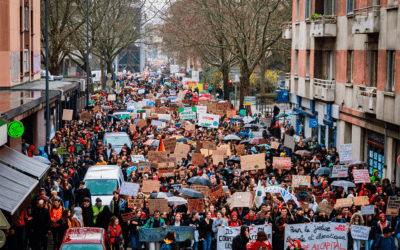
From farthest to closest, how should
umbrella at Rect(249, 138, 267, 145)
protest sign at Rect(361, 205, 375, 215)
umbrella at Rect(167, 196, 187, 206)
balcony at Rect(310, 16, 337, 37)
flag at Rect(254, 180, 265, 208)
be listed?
1. balcony at Rect(310, 16, 337, 37)
2. umbrella at Rect(249, 138, 267, 145)
3. flag at Rect(254, 180, 265, 208)
4. umbrella at Rect(167, 196, 187, 206)
5. protest sign at Rect(361, 205, 375, 215)

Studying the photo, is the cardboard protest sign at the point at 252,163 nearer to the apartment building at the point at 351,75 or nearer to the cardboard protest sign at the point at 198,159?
the cardboard protest sign at the point at 198,159

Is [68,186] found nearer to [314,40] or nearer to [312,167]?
[312,167]

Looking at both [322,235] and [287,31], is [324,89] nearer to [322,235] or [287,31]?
[287,31]

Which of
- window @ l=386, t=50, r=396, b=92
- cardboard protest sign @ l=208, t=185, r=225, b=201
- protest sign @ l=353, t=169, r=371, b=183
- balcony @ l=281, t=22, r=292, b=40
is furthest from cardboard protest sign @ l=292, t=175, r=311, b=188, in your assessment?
balcony @ l=281, t=22, r=292, b=40

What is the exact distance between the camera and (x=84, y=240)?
11.7 metres

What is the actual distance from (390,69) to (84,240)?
561 inches

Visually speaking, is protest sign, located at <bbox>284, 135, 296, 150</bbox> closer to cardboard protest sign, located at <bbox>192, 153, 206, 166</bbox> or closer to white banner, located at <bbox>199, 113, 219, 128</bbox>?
cardboard protest sign, located at <bbox>192, 153, 206, 166</bbox>

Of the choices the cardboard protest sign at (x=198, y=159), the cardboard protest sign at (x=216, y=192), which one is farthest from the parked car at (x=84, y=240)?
the cardboard protest sign at (x=198, y=159)

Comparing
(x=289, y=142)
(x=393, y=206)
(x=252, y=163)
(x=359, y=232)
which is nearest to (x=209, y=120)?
(x=289, y=142)

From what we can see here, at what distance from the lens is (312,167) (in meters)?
21.4

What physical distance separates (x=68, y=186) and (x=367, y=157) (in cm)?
1299

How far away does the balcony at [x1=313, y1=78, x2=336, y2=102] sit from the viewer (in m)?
29.5

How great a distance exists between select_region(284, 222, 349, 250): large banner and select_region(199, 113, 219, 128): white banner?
54.0ft

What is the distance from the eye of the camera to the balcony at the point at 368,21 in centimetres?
2284
